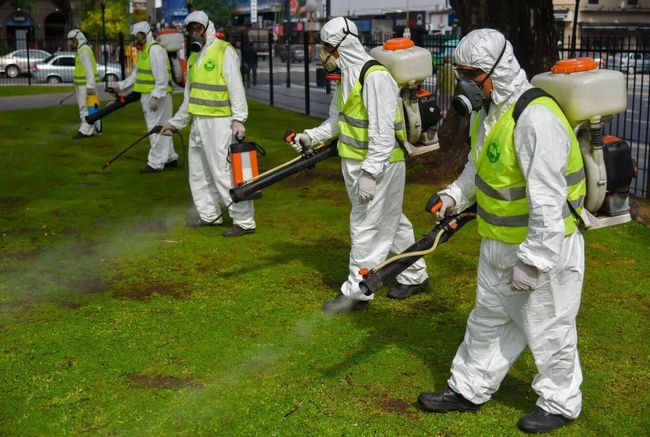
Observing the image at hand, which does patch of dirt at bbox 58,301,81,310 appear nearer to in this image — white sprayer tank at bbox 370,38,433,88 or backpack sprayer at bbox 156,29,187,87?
white sprayer tank at bbox 370,38,433,88

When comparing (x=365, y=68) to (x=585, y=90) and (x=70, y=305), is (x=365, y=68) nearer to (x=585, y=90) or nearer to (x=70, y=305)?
(x=585, y=90)

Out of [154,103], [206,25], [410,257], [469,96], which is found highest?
[206,25]

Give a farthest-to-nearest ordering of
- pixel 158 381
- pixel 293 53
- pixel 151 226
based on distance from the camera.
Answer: pixel 293 53
pixel 151 226
pixel 158 381

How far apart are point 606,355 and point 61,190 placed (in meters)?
7.49

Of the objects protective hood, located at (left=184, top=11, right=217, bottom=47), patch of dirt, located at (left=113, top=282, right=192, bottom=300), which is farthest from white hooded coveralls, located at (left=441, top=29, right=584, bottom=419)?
protective hood, located at (left=184, top=11, right=217, bottom=47)

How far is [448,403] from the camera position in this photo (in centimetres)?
460

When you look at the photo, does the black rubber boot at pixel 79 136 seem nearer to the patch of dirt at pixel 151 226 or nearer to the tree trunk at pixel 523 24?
the patch of dirt at pixel 151 226

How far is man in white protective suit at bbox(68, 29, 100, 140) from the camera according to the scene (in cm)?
1520

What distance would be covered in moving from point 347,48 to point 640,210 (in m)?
4.63

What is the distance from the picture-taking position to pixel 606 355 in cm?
545

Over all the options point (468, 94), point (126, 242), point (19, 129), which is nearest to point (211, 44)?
point (126, 242)

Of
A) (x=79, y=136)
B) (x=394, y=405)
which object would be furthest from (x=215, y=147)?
(x=79, y=136)

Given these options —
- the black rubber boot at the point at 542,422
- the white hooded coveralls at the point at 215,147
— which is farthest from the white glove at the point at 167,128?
the black rubber boot at the point at 542,422

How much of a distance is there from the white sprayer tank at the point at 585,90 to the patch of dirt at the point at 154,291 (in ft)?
11.6
